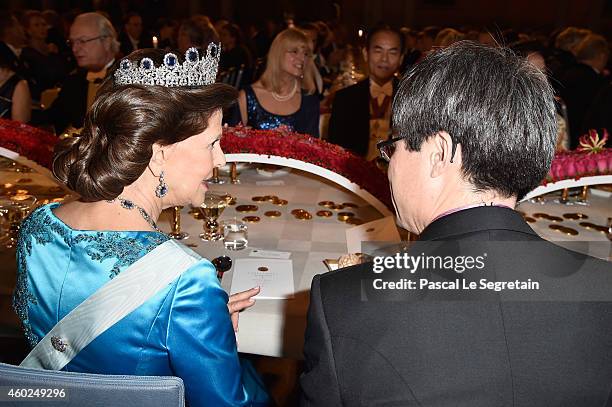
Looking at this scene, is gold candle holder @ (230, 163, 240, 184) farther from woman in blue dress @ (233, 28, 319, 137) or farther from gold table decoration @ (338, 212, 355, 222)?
woman in blue dress @ (233, 28, 319, 137)

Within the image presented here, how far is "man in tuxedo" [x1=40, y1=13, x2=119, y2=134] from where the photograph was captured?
455 centimetres

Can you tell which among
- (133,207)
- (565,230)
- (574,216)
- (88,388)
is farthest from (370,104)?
(88,388)

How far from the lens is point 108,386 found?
1343mm

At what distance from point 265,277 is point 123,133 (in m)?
0.89

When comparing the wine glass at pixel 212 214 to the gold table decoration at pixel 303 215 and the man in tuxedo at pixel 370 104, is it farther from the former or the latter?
the man in tuxedo at pixel 370 104

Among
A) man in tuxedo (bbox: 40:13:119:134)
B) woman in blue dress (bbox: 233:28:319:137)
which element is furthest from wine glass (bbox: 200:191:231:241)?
man in tuxedo (bbox: 40:13:119:134)

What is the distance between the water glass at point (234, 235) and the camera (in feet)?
8.47

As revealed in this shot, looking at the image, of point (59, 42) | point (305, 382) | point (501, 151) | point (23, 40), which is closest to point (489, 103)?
point (501, 151)

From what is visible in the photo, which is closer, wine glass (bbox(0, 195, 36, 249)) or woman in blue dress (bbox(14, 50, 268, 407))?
woman in blue dress (bbox(14, 50, 268, 407))

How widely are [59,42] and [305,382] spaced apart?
9764mm

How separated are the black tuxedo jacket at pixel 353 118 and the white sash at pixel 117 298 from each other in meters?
3.08

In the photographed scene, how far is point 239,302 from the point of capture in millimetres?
1985

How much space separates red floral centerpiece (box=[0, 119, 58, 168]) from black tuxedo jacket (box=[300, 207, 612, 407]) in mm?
2499

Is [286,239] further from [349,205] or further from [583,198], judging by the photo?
[583,198]
